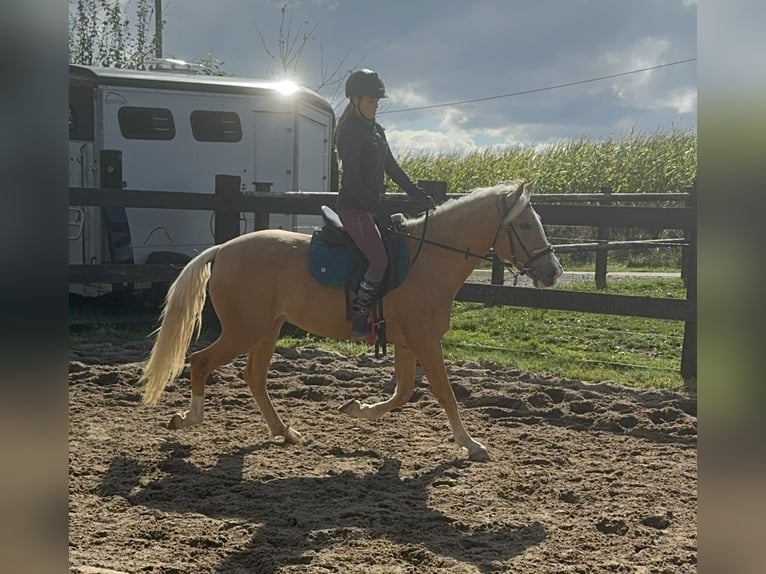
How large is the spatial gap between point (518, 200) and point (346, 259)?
1145 millimetres

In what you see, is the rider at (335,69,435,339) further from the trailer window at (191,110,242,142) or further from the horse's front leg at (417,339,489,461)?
the trailer window at (191,110,242,142)

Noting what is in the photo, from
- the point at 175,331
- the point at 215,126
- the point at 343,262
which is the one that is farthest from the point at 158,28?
the point at 343,262

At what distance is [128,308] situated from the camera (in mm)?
11633

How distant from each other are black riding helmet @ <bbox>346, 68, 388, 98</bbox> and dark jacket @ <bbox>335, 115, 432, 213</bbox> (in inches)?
6.0

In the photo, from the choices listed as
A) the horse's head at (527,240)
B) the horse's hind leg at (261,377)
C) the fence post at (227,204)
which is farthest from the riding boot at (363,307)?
the fence post at (227,204)

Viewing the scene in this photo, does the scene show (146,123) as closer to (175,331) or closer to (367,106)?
(175,331)

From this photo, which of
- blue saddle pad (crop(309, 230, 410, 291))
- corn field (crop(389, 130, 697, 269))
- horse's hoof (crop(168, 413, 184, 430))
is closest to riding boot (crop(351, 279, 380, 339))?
blue saddle pad (crop(309, 230, 410, 291))

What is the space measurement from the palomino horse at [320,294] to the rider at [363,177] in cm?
19

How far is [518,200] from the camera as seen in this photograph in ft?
16.1

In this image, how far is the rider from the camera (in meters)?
4.80

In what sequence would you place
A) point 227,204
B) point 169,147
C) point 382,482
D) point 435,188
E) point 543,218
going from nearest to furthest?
point 382,482 < point 543,218 < point 435,188 < point 227,204 < point 169,147
